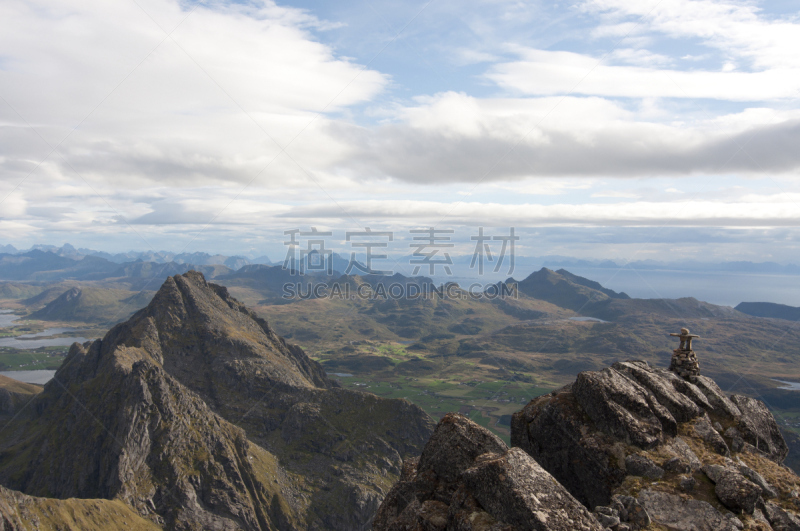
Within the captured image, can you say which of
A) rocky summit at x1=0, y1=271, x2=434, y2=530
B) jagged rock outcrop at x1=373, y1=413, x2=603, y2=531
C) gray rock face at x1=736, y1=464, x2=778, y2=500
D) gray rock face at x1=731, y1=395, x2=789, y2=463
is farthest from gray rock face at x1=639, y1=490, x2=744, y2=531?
rocky summit at x1=0, y1=271, x2=434, y2=530

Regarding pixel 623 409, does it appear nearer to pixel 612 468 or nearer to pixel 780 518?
pixel 612 468

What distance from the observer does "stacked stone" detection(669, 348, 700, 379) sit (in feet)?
129

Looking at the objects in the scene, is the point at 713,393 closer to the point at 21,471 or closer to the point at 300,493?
the point at 300,493

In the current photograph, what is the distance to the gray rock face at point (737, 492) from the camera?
81.6 feet

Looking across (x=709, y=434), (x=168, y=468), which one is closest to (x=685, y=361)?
(x=709, y=434)

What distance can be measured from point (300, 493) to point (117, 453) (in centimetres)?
6705

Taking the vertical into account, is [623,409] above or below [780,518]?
above

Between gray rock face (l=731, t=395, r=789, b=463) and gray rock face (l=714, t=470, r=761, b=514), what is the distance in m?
9.87

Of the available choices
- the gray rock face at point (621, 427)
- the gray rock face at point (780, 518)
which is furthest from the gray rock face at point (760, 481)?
the gray rock face at point (621, 427)

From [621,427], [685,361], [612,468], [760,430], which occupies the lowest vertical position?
[760,430]

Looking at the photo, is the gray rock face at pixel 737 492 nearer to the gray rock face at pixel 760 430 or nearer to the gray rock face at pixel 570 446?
the gray rock face at pixel 570 446

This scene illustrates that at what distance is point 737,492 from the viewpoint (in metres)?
25.1

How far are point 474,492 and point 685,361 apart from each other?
27.3 metres

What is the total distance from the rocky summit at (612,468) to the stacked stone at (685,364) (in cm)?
209
